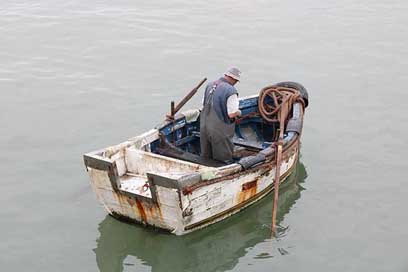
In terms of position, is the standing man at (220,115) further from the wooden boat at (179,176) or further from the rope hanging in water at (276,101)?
the rope hanging in water at (276,101)

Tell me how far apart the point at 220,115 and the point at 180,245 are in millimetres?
2246

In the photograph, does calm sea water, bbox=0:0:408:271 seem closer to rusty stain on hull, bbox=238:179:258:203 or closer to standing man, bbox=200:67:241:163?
rusty stain on hull, bbox=238:179:258:203

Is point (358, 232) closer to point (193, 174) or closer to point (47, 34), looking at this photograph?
point (193, 174)

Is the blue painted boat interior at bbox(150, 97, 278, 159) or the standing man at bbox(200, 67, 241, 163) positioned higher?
the standing man at bbox(200, 67, 241, 163)

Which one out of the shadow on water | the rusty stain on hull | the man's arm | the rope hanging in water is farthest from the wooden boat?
the man's arm

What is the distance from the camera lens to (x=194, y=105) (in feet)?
50.1

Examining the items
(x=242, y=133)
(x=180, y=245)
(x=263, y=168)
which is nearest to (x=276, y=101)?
(x=242, y=133)

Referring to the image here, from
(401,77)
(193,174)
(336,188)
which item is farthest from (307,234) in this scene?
(401,77)

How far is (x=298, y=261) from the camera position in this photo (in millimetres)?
9883

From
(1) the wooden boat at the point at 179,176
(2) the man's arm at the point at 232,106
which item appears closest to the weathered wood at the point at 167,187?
(1) the wooden boat at the point at 179,176

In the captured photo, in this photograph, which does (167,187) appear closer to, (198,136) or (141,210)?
(141,210)

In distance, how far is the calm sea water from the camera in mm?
10109

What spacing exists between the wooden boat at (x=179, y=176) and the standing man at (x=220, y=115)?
27cm

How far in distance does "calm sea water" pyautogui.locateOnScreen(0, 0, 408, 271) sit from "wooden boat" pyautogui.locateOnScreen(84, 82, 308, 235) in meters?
0.45
